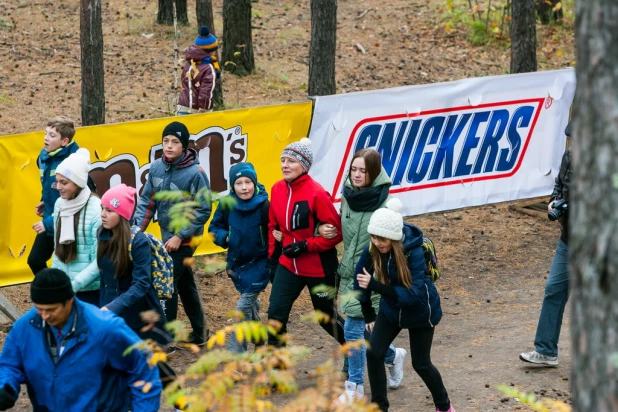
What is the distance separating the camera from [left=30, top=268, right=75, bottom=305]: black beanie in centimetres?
484

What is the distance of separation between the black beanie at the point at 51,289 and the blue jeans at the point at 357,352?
3.05 m

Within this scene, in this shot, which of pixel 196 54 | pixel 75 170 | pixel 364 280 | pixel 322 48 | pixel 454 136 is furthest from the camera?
pixel 196 54

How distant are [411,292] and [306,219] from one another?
1.40 m

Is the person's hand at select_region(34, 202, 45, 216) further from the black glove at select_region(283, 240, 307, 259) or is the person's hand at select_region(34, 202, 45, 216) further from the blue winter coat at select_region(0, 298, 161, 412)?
the blue winter coat at select_region(0, 298, 161, 412)

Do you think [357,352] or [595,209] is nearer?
[595,209]

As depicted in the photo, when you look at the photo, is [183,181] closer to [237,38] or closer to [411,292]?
[411,292]

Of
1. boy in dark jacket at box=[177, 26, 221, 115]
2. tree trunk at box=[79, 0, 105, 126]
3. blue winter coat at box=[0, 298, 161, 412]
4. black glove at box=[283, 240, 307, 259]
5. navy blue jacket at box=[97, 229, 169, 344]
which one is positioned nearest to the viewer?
blue winter coat at box=[0, 298, 161, 412]

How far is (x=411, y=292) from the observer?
22.2 ft

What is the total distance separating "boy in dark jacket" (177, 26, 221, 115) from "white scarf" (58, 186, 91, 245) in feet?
23.8

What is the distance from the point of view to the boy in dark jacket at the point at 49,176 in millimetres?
8117

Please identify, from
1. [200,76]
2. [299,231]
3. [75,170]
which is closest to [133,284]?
[75,170]

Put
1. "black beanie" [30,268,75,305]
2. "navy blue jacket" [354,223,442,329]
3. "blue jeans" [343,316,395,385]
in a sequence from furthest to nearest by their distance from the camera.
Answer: "blue jeans" [343,316,395,385] → "navy blue jacket" [354,223,442,329] → "black beanie" [30,268,75,305]

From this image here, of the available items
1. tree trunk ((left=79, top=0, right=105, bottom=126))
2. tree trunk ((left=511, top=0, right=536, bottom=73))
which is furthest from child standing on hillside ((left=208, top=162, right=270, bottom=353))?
tree trunk ((left=511, top=0, right=536, bottom=73))

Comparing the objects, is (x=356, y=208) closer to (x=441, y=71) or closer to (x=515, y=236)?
(x=515, y=236)
